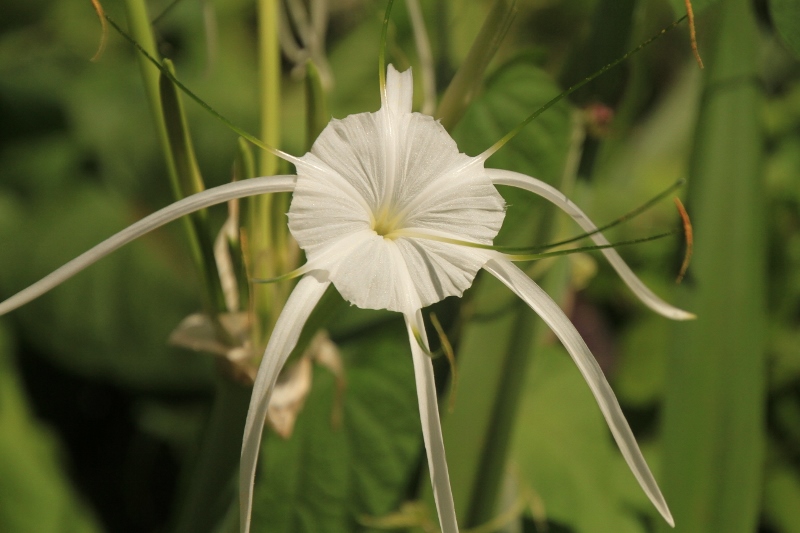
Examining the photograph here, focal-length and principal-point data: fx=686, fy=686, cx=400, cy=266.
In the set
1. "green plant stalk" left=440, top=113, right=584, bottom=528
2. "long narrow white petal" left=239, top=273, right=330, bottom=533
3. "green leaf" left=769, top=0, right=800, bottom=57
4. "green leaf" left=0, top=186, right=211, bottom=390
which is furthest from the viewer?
"green leaf" left=0, top=186, right=211, bottom=390

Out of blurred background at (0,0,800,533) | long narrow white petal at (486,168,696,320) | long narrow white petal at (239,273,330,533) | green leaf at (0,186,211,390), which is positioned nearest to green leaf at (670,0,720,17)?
blurred background at (0,0,800,533)

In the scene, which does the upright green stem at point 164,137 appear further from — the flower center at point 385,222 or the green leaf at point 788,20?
the green leaf at point 788,20

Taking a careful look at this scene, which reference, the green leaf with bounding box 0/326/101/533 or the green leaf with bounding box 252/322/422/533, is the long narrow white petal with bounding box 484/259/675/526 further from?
the green leaf with bounding box 0/326/101/533

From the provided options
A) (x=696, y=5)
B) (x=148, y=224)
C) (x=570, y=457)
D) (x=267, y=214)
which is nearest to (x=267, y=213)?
(x=267, y=214)

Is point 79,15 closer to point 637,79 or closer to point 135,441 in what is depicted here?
point 135,441

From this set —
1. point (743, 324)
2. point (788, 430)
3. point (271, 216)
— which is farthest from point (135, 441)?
point (788, 430)

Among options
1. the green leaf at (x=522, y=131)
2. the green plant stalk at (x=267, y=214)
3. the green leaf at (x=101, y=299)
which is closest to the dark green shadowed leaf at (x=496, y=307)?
the green leaf at (x=522, y=131)
